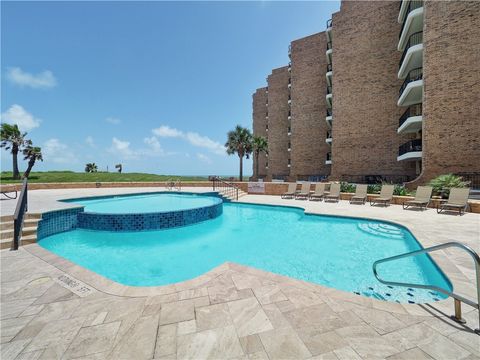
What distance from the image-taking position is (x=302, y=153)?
1158 inches

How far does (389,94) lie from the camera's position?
806 inches

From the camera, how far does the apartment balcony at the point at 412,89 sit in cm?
1563

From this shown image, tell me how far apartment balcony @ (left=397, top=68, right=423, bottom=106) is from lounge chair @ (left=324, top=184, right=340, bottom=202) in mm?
10141

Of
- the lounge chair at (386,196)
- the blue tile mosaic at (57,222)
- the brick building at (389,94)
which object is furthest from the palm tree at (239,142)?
the blue tile mosaic at (57,222)

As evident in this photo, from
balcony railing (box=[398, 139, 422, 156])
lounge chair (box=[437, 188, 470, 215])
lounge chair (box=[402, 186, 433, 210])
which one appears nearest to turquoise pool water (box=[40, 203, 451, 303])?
lounge chair (box=[402, 186, 433, 210])

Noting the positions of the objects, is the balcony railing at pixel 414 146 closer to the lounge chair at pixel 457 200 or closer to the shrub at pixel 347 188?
the shrub at pixel 347 188

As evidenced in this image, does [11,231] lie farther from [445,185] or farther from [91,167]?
[91,167]

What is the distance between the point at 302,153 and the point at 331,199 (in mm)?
16259

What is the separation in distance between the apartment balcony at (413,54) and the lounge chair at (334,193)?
40.3 ft

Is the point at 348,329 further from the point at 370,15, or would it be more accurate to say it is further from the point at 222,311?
the point at 370,15

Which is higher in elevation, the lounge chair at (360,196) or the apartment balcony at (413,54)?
the apartment balcony at (413,54)

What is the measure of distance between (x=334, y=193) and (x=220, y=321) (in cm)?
1326

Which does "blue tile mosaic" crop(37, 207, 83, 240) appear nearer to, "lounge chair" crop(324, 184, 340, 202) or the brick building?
"lounge chair" crop(324, 184, 340, 202)

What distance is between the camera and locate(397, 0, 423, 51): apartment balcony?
615 inches
